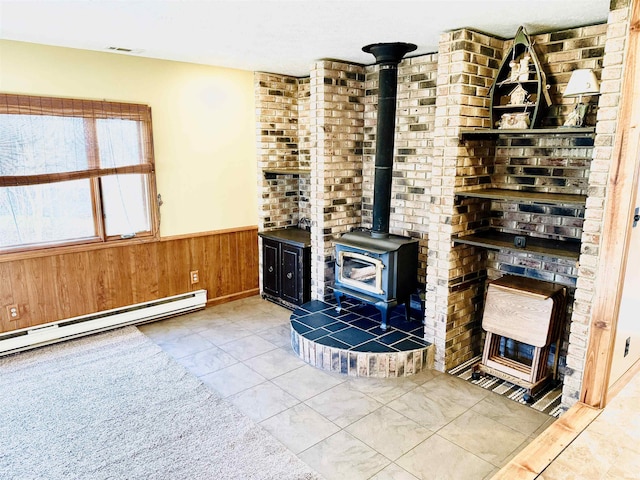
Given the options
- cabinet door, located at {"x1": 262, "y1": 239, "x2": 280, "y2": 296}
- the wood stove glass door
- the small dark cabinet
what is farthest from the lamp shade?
cabinet door, located at {"x1": 262, "y1": 239, "x2": 280, "y2": 296}

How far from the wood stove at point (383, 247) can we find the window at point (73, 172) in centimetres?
201

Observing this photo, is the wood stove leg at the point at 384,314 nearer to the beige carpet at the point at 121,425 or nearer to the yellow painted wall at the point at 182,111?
the beige carpet at the point at 121,425

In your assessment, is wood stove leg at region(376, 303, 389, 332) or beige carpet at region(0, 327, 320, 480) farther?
wood stove leg at region(376, 303, 389, 332)

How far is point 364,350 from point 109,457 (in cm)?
182

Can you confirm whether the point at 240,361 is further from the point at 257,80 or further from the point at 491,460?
the point at 257,80

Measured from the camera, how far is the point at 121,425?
2.85 meters

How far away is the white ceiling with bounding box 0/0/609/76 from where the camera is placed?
8.76 feet

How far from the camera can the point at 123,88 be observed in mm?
4113

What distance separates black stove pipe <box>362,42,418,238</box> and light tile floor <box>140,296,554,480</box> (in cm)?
133

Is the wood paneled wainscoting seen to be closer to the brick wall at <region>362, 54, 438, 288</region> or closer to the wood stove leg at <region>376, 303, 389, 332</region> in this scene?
the brick wall at <region>362, 54, 438, 288</region>

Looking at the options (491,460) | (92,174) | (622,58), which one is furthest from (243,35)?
(491,460)

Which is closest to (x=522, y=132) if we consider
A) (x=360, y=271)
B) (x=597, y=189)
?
(x=597, y=189)

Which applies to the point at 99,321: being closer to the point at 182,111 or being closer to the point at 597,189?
the point at 182,111

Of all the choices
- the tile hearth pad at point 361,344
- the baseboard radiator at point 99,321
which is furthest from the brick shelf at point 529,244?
the baseboard radiator at point 99,321
